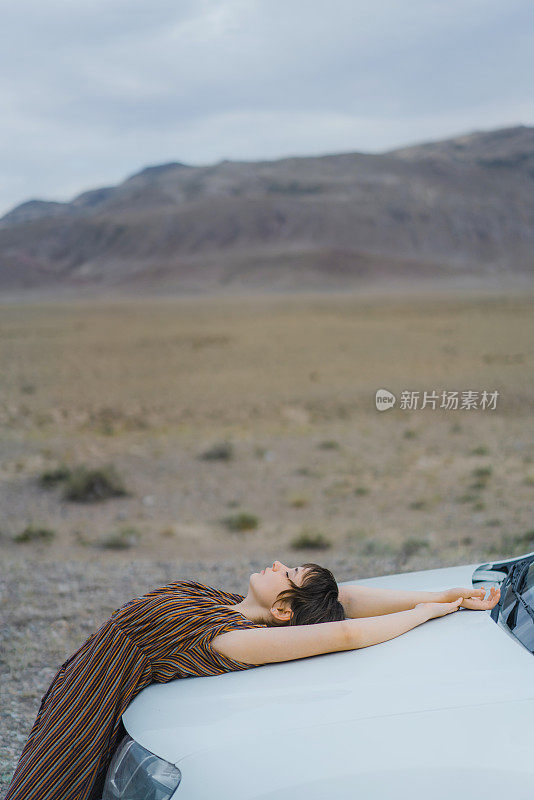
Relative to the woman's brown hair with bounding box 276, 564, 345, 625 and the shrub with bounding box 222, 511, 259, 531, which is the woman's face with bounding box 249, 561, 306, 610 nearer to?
the woman's brown hair with bounding box 276, 564, 345, 625

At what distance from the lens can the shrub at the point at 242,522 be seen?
984cm

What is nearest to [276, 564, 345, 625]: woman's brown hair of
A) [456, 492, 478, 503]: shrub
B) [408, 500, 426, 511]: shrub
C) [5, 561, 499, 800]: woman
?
[5, 561, 499, 800]: woman

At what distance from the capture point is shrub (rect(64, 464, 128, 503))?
11.2 metres

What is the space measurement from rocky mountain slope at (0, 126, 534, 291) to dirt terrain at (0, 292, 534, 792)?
74.8 meters

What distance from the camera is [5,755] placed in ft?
12.1

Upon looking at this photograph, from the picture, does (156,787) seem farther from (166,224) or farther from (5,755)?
(166,224)

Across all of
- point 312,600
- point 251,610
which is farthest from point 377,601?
point 251,610

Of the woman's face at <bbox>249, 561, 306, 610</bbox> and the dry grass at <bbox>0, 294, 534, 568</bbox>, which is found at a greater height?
the woman's face at <bbox>249, 561, 306, 610</bbox>

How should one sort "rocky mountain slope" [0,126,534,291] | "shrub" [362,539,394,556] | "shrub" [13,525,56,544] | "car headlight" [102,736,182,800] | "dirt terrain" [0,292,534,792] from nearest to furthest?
"car headlight" [102,736,182,800] < "dirt terrain" [0,292,534,792] < "shrub" [362,539,394,556] < "shrub" [13,525,56,544] < "rocky mountain slope" [0,126,534,291]

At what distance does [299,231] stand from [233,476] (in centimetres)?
11134

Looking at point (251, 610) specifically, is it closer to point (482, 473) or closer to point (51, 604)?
point (51, 604)

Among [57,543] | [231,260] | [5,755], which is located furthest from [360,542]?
[231,260]

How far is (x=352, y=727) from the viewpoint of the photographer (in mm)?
1976

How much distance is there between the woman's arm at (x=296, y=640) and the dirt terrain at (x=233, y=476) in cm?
183
